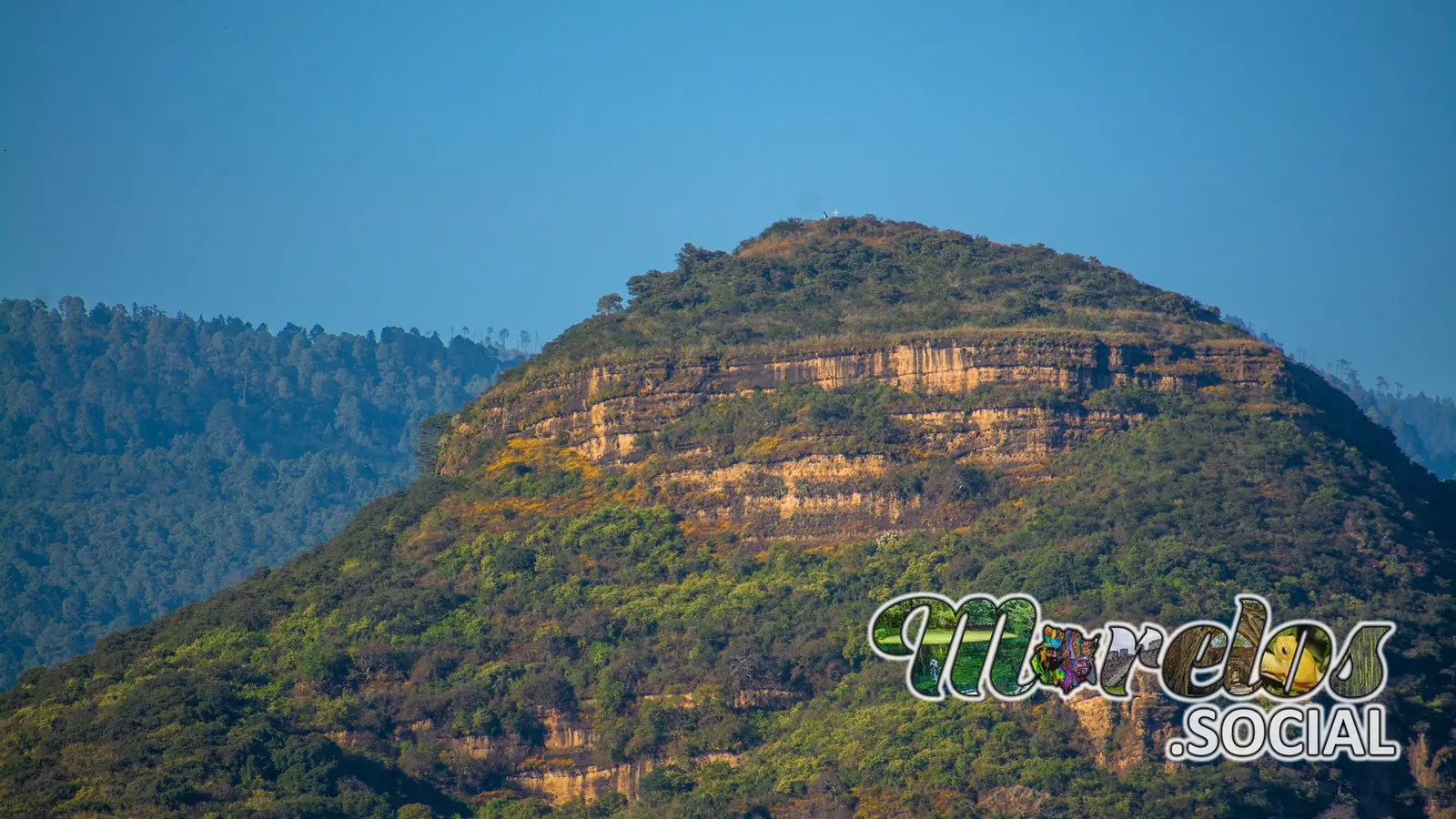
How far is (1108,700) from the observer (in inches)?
2751

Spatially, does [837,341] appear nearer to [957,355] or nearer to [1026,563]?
[957,355]

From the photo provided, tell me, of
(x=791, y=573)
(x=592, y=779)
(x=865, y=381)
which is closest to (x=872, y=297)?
(x=865, y=381)

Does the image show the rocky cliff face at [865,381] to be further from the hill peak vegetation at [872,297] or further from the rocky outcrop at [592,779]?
the rocky outcrop at [592,779]

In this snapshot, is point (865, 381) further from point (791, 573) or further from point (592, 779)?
point (592, 779)

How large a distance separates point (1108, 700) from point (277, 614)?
30886 mm

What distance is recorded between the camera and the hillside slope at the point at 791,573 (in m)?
71.8

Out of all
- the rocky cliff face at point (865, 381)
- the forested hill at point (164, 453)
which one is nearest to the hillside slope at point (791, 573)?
the rocky cliff face at point (865, 381)

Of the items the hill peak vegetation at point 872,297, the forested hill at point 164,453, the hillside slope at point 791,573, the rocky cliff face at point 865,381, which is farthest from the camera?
the forested hill at point 164,453

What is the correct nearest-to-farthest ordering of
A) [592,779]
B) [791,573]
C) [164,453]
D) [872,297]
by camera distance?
[592,779]
[791,573]
[872,297]
[164,453]

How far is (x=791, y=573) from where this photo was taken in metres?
82.9

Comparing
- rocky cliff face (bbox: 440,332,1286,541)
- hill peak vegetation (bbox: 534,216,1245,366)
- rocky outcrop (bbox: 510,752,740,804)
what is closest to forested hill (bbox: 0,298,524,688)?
hill peak vegetation (bbox: 534,216,1245,366)

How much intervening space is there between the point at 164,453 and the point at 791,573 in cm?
10247

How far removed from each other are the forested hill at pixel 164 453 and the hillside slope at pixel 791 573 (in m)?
58.7

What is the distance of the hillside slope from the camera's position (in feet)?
235
